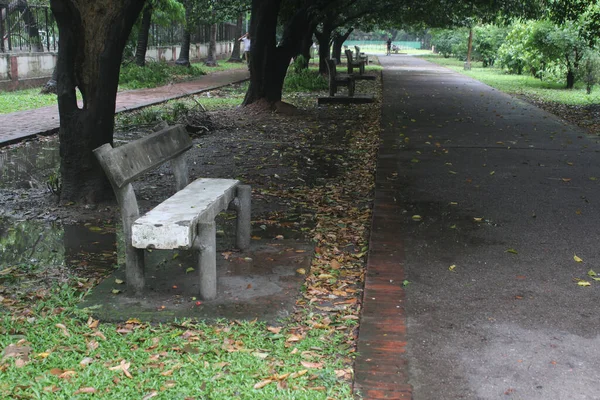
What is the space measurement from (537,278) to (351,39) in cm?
Answer: 10649

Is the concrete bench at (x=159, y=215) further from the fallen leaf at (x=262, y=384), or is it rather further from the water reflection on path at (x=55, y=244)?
the fallen leaf at (x=262, y=384)

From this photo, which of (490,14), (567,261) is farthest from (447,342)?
(490,14)

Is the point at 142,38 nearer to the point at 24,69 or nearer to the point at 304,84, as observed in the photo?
the point at 24,69

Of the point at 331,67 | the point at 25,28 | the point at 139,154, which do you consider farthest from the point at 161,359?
the point at 25,28

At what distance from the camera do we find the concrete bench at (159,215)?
13.7 ft

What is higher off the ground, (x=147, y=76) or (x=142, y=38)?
(x=142, y=38)

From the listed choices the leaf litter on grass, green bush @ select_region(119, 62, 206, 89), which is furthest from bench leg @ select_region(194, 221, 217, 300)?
green bush @ select_region(119, 62, 206, 89)

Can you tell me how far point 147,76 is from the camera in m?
23.1

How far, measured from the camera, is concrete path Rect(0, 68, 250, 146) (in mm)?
11573

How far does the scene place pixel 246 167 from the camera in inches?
356

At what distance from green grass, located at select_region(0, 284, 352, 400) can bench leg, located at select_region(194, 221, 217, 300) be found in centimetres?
35

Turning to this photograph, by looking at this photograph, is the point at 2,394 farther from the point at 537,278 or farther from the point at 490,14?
the point at 490,14

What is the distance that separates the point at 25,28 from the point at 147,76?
4.16 m

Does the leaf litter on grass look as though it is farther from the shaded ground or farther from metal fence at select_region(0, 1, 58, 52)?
metal fence at select_region(0, 1, 58, 52)
